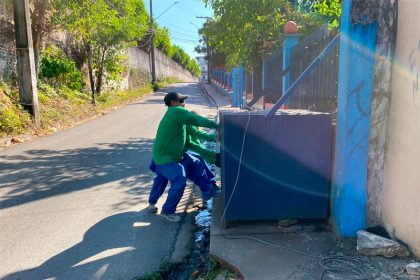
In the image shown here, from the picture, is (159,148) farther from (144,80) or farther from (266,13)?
(144,80)

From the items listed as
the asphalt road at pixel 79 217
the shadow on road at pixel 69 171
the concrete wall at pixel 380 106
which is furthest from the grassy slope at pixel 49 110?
the concrete wall at pixel 380 106

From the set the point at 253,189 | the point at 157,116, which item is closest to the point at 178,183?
the point at 253,189

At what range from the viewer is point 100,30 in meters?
16.9

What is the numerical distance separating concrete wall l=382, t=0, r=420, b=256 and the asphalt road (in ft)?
6.95

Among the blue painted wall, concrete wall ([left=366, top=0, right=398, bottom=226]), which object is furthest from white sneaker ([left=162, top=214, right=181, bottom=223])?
concrete wall ([left=366, top=0, right=398, bottom=226])

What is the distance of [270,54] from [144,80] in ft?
84.0

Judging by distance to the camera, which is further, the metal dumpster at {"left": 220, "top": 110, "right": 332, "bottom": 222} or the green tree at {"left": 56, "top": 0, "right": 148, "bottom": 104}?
the green tree at {"left": 56, "top": 0, "right": 148, "bottom": 104}

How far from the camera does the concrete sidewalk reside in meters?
3.00

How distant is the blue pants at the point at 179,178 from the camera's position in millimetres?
4531

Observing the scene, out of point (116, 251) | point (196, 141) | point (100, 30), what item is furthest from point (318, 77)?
point (100, 30)

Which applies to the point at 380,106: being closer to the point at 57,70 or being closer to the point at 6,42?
the point at 6,42

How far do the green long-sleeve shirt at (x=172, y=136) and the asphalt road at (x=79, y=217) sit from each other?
83 centimetres

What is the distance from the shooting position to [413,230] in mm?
2979

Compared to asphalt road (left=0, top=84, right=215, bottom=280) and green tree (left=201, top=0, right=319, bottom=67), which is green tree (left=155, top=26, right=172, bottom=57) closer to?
green tree (left=201, top=0, right=319, bottom=67)
